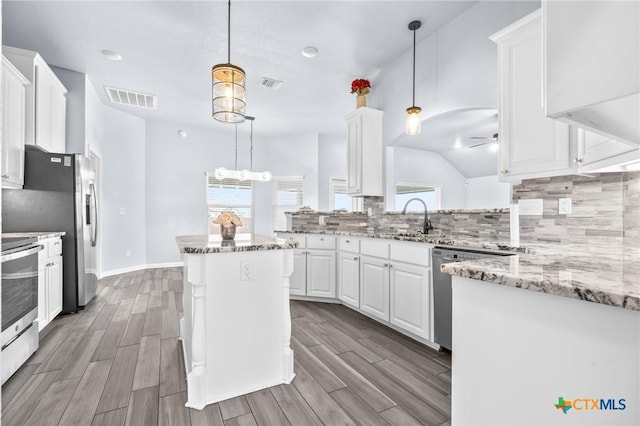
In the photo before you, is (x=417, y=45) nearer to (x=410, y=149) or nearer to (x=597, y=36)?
(x=410, y=149)

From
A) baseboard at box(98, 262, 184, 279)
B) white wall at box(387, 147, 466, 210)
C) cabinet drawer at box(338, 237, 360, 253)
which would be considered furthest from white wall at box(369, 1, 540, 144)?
baseboard at box(98, 262, 184, 279)

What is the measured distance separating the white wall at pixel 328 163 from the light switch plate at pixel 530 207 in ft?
15.3

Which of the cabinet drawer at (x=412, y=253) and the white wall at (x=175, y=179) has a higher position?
the white wall at (x=175, y=179)

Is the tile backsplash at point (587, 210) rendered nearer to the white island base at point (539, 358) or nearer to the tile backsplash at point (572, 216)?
the tile backsplash at point (572, 216)

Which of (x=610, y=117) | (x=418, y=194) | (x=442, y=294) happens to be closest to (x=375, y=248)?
(x=442, y=294)

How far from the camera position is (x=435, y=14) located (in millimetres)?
2953

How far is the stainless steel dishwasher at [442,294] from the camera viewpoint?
89.7 inches

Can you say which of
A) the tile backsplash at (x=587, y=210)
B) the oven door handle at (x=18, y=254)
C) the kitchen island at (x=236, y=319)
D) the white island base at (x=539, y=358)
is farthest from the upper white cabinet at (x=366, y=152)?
the oven door handle at (x=18, y=254)

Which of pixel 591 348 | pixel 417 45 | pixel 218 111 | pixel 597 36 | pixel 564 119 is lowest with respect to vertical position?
pixel 591 348

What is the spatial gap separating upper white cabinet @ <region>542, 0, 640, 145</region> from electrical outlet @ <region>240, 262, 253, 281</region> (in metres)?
1.64

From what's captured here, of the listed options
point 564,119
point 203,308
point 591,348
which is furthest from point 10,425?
point 564,119

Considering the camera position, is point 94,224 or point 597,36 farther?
point 94,224

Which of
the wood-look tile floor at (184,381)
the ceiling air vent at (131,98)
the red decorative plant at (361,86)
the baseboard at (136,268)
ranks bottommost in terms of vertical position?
the wood-look tile floor at (184,381)

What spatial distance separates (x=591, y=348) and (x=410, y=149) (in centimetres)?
461
